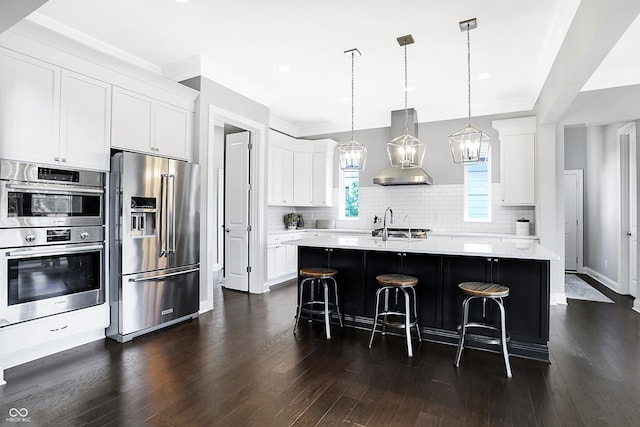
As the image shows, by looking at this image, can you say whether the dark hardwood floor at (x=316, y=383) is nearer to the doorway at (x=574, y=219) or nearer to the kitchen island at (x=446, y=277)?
the kitchen island at (x=446, y=277)

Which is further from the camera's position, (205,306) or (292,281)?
(292,281)

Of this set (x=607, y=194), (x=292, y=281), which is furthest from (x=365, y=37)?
(x=607, y=194)

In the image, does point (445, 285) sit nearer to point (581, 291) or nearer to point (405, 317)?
point (405, 317)

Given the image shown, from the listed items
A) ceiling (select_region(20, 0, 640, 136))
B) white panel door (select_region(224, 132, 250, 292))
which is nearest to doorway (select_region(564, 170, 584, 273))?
ceiling (select_region(20, 0, 640, 136))

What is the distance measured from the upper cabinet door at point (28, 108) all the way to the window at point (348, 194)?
497 centimetres

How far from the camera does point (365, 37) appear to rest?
367 centimetres

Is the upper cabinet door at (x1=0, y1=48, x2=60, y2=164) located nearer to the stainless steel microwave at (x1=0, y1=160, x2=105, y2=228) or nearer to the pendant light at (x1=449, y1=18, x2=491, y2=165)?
the stainless steel microwave at (x1=0, y1=160, x2=105, y2=228)

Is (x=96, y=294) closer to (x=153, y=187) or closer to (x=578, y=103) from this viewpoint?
(x=153, y=187)

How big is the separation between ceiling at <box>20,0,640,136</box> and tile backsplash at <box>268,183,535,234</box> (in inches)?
65.5

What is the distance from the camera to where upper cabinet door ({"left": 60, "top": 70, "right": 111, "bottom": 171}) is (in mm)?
2959

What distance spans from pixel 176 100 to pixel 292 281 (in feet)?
11.8

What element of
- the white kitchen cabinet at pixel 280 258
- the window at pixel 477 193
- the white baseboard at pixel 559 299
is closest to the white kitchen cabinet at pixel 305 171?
the white kitchen cabinet at pixel 280 258

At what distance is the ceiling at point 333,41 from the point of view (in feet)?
10.3

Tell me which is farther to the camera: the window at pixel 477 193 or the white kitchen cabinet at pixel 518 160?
the window at pixel 477 193
